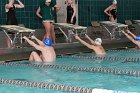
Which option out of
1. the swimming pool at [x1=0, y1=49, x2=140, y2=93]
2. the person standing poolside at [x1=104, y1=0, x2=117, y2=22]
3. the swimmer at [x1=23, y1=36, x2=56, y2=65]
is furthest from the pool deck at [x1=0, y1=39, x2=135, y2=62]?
the person standing poolside at [x1=104, y1=0, x2=117, y2=22]

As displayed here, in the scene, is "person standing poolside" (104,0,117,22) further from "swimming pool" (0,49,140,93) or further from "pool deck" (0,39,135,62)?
"swimming pool" (0,49,140,93)

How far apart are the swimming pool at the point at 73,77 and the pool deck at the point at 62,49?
1.23ft

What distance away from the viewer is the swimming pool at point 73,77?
5.26 m

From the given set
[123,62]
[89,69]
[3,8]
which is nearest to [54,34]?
[3,8]

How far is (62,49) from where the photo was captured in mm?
10195

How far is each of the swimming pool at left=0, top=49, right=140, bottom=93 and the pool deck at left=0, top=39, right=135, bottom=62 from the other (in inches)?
14.7

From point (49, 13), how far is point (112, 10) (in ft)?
14.3

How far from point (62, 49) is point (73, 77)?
3903 millimetres

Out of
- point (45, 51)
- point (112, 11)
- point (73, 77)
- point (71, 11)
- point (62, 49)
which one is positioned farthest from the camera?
point (112, 11)

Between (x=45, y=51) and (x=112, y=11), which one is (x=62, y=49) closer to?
(x=45, y=51)

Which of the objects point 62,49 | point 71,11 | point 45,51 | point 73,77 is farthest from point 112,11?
point 73,77

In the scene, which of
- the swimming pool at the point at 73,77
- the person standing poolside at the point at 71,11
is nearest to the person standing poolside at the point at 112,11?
the person standing poolside at the point at 71,11

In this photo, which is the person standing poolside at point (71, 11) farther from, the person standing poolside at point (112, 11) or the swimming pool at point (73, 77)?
the swimming pool at point (73, 77)

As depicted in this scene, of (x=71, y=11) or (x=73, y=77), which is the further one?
(x=71, y=11)
